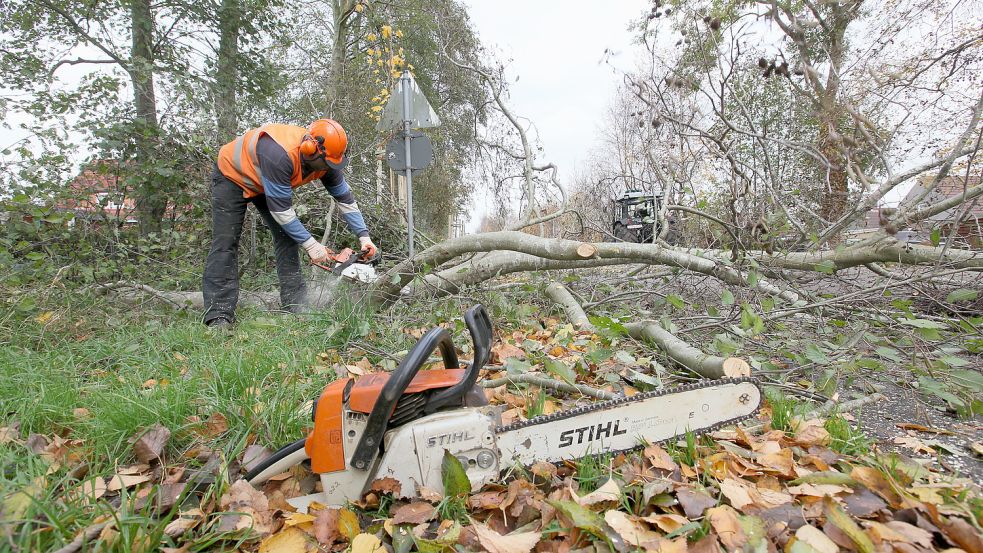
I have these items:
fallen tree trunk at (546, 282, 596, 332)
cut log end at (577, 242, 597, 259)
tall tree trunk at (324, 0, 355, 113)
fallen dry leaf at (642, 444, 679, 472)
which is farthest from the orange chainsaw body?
tall tree trunk at (324, 0, 355, 113)

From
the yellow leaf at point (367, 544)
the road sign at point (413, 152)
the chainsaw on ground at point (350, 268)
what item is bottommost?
the yellow leaf at point (367, 544)

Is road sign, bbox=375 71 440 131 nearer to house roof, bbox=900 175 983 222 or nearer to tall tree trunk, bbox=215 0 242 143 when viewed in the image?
tall tree trunk, bbox=215 0 242 143

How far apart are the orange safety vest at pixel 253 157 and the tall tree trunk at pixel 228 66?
2.39 metres

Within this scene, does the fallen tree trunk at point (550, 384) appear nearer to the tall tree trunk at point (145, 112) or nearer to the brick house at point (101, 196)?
the brick house at point (101, 196)

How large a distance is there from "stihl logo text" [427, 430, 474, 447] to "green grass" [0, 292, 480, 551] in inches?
22.9

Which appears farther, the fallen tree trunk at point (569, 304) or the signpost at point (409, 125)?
the signpost at point (409, 125)

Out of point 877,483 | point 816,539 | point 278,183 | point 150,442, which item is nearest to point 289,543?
point 150,442

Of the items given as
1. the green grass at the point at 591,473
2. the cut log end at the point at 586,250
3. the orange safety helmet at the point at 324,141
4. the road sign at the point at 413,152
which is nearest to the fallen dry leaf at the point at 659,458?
the green grass at the point at 591,473

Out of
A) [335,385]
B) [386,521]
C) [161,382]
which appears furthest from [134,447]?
[386,521]

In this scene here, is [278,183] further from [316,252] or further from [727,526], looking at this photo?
[727,526]

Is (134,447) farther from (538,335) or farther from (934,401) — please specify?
(934,401)

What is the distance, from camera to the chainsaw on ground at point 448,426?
1199 millimetres

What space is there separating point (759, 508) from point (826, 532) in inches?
5.4

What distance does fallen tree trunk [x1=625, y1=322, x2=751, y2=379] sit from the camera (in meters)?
1.67
